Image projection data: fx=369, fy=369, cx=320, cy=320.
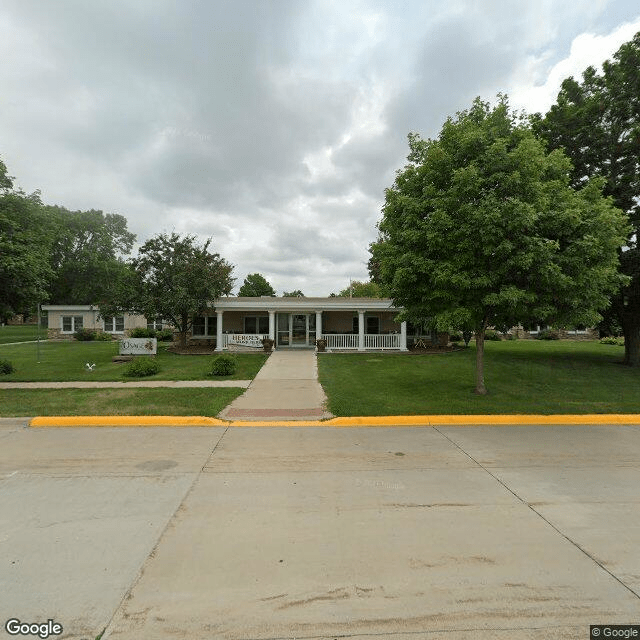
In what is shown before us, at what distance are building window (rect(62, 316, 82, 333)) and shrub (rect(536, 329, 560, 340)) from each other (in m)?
40.1

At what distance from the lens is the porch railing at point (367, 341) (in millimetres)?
21906

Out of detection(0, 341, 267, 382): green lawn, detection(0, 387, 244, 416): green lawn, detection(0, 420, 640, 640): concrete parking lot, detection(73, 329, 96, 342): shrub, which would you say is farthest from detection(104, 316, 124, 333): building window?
detection(0, 420, 640, 640): concrete parking lot

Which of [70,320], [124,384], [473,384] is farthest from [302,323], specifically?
[70,320]

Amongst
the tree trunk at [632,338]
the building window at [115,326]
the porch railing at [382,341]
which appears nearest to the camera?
the tree trunk at [632,338]

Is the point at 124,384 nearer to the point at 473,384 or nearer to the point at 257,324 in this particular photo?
the point at 473,384

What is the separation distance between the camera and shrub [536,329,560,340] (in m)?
32.5

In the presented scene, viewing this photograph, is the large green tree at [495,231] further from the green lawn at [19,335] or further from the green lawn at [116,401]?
the green lawn at [19,335]

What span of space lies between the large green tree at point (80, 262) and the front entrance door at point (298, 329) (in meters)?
32.2

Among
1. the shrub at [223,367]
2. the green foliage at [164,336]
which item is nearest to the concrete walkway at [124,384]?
the shrub at [223,367]

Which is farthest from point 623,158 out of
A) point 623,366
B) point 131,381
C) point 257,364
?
point 131,381

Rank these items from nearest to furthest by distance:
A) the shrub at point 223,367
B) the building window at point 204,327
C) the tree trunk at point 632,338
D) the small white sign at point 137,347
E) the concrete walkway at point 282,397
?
the concrete walkway at point 282,397
the shrub at point 223,367
the tree trunk at point 632,338
the small white sign at point 137,347
the building window at point 204,327

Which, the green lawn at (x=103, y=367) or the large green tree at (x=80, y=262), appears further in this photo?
the large green tree at (x=80, y=262)

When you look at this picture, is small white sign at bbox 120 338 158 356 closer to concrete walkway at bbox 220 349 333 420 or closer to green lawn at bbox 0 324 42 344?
concrete walkway at bbox 220 349 333 420

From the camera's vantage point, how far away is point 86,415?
7867 millimetres
